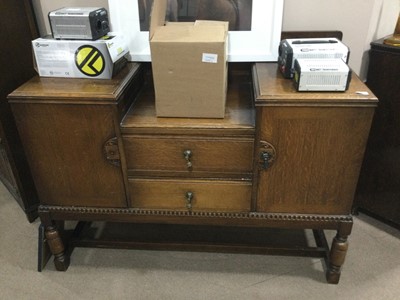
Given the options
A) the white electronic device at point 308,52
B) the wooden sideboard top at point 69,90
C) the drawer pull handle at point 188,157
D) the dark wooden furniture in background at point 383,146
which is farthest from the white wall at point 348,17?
the drawer pull handle at point 188,157

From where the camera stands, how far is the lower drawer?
1.34m

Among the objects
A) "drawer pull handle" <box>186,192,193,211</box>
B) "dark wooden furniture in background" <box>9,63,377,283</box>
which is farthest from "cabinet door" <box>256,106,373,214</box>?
"drawer pull handle" <box>186,192,193,211</box>

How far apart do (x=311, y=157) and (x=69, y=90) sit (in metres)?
0.86

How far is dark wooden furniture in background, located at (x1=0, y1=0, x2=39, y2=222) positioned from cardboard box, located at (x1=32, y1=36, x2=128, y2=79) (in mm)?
344

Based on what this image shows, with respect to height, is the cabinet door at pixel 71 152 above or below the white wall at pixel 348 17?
below

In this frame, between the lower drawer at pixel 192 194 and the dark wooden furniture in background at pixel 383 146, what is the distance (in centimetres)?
73

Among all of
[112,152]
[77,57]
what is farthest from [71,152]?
[77,57]

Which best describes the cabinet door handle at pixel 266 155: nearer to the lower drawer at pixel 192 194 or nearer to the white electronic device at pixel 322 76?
the lower drawer at pixel 192 194

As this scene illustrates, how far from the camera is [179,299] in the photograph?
4.89ft

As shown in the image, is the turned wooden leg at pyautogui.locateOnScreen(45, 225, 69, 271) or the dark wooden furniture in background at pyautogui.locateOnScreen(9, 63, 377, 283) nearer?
the dark wooden furniture in background at pyautogui.locateOnScreen(9, 63, 377, 283)

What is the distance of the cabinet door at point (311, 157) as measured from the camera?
1172mm

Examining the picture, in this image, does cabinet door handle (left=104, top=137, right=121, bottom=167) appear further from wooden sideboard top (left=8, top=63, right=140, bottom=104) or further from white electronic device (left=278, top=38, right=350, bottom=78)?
white electronic device (left=278, top=38, right=350, bottom=78)

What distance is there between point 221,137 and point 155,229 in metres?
0.81

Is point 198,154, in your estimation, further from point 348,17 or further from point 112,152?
point 348,17
